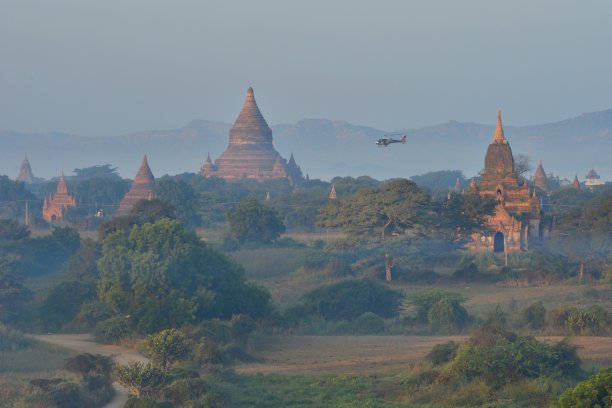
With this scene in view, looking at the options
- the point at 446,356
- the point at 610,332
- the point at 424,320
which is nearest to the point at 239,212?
the point at 424,320

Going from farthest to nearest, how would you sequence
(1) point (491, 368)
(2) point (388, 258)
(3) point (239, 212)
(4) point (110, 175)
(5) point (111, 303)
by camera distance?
(4) point (110, 175)
(3) point (239, 212)
(2) point (388, 258)
(5) point (111, 303)
(1) point (491, 368)

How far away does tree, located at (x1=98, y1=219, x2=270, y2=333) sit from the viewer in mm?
29484

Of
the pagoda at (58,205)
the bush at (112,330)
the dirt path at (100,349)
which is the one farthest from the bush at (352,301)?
the pagoda at (58,205)

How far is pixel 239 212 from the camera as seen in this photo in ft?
181

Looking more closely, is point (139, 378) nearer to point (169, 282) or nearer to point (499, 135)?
point (169, 282)

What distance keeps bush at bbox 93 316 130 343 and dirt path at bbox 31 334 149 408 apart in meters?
0.21

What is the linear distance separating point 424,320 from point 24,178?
115 metres

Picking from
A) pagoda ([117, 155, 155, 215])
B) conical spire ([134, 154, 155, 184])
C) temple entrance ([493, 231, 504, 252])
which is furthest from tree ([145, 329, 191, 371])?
conical spire ([134, 154, 155, 184])

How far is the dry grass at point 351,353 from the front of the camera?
81.9 ft

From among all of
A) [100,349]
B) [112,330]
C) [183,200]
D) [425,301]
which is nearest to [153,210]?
[425,301]

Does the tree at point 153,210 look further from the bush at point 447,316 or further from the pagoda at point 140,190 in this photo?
the pagoda at point 140,190

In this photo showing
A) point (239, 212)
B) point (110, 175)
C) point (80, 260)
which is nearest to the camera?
point (80, 260)

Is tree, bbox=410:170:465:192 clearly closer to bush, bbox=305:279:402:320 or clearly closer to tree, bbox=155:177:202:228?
tree, bbox=155:177:202:228

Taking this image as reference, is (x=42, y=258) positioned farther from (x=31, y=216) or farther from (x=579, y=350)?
(x=31, y=216)
